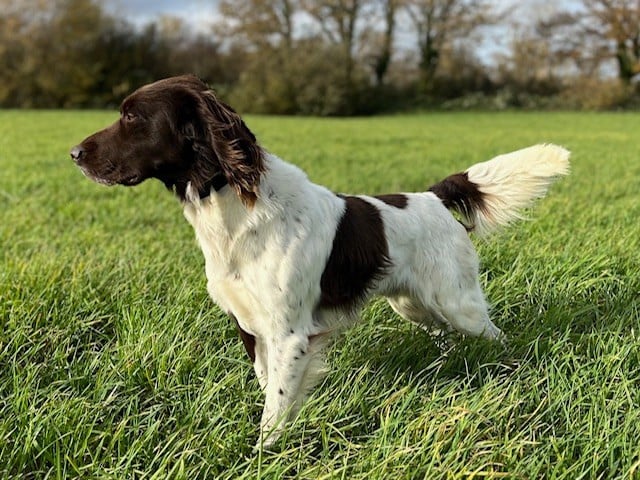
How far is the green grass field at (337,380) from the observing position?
2086mm

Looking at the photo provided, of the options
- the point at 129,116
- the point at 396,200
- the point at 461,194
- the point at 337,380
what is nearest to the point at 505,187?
the point at 461,194

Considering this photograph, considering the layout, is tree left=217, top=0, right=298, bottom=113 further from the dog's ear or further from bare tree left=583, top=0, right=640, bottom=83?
the dog's ear

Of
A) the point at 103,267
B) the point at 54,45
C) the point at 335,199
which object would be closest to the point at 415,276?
the point at 335,199

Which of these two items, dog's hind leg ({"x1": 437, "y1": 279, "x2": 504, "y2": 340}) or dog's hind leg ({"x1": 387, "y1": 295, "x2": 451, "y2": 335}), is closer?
dog's hind leg ({"x1": 437, "y1": 279, "x2": 504, "y2": 340})

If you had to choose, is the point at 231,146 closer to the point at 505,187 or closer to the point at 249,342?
the point at 249,342

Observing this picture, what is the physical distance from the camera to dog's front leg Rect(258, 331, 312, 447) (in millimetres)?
2471

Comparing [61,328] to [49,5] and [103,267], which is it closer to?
[103,267]

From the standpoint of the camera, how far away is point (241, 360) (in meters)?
2.87

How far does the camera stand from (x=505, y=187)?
3.29 m

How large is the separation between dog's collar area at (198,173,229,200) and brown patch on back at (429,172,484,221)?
128cm

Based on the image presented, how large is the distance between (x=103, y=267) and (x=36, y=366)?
1306mm

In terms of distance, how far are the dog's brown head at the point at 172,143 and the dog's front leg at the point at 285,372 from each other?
615 mm

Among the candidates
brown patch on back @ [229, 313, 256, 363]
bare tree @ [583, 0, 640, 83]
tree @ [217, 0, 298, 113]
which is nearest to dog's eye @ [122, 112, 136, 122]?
brown patch on back @ [229, 313, 256, 363]

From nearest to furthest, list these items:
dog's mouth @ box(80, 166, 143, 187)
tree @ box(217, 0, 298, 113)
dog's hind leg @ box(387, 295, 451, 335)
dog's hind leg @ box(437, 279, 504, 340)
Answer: dog's mouth @ box(80, 166, 143, 187) → dog's hind leg @ box(437, 279, 504, 340) → dog's hind leg @ box(387, 295, 451, 335) → tree @ box(217, 0, 298, 113)
